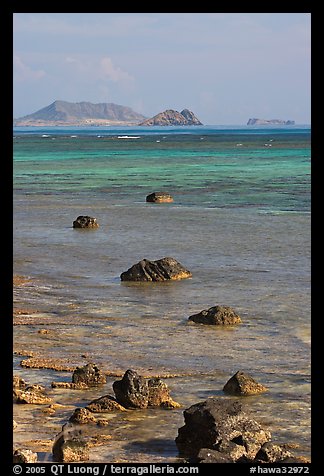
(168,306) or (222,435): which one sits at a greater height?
(168,306)

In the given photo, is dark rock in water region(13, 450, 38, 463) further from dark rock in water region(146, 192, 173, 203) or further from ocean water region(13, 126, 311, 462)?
dark rock in water region(146, 192, 173, 203)

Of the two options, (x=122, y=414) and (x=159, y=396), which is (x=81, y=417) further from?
(x=159, y=396)

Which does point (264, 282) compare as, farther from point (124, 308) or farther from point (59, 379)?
point (59, 379)

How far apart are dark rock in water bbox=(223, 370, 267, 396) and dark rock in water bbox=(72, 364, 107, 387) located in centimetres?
171

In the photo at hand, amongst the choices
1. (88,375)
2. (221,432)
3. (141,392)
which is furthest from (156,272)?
(221,432)

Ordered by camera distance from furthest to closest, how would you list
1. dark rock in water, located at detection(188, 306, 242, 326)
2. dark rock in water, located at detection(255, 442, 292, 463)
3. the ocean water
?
1. dark rock in water, located at detection(188, 306, 242, 326)
2. the ocean water
3. dark rock in water, located at detection(255, 442, 292, 463)

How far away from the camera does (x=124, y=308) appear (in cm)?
1733

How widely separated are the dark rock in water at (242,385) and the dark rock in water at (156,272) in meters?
8.12

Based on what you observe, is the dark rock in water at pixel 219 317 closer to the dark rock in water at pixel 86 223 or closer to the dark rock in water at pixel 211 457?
the dark rock in water at pixel 211 457

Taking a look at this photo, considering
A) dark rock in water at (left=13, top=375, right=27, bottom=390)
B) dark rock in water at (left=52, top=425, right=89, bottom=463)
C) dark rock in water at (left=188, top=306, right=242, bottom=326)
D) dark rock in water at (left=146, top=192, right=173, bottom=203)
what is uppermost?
dark rock in water at (left=146, top=192, right=173, bottom=203)

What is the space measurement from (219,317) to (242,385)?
3859 mm

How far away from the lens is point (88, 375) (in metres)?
12.2

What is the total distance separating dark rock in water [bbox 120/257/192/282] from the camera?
2003 centimetres

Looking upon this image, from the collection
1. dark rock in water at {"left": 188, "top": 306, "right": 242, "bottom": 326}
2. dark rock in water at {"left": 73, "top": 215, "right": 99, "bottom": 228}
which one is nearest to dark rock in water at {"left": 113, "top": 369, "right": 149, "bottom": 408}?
dark rock in water at {"left": 188, "top": 306, "right": 242, "bottom": 326}
